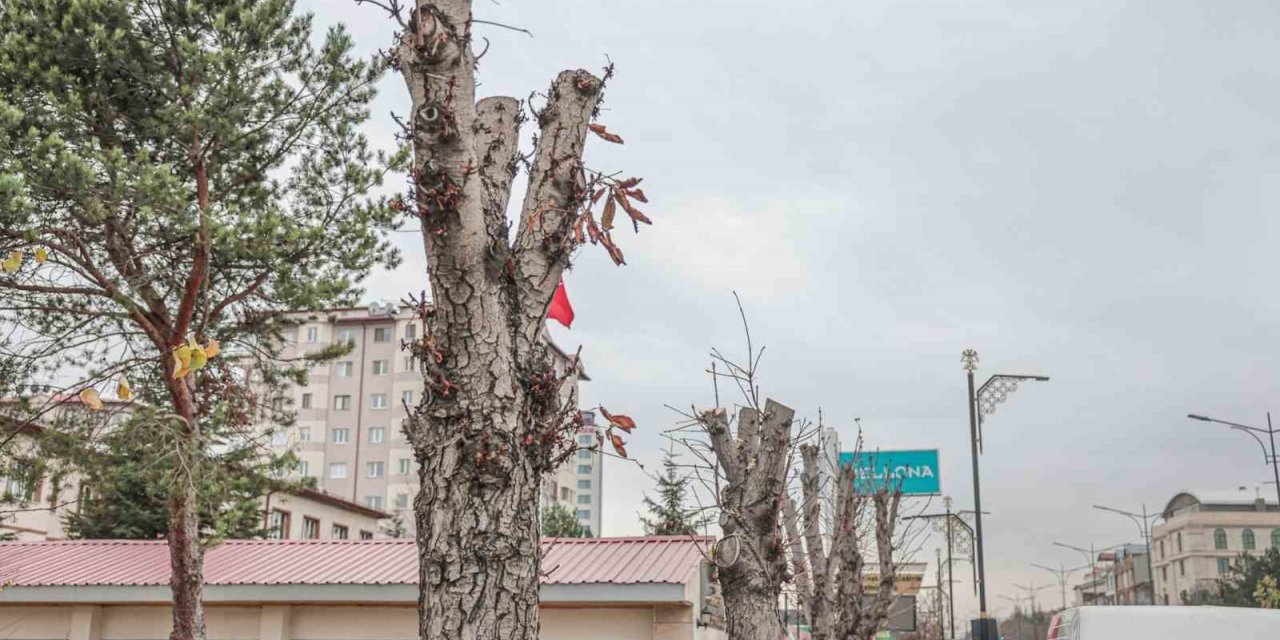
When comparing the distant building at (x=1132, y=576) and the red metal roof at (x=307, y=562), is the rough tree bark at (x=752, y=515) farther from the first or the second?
the distant building at (x=1132, y=576)

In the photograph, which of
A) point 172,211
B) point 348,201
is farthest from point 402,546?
point 172,211

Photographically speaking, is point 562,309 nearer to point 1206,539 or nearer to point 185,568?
point 185,568

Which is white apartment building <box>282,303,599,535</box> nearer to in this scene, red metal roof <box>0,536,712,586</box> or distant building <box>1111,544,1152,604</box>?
red metal roof <box>0,536,712,586</box>

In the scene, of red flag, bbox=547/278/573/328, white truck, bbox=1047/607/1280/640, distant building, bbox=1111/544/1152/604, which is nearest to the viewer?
red flag, bbox=547/278/573/328

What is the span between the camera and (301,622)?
18.3m

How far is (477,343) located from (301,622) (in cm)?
1510

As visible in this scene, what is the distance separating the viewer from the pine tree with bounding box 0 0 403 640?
1421 centimetres

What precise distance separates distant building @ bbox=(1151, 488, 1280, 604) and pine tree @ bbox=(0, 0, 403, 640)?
85.8 meters

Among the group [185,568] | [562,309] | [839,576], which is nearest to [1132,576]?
[839,576]

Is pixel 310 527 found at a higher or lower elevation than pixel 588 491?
lower

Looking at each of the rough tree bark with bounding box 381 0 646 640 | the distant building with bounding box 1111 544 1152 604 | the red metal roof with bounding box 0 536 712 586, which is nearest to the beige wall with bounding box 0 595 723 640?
the red metal roof with bounding box 0 536 712 586

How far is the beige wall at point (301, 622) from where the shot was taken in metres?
16.9

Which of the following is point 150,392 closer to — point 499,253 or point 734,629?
point 734,629

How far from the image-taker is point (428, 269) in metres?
4.93
